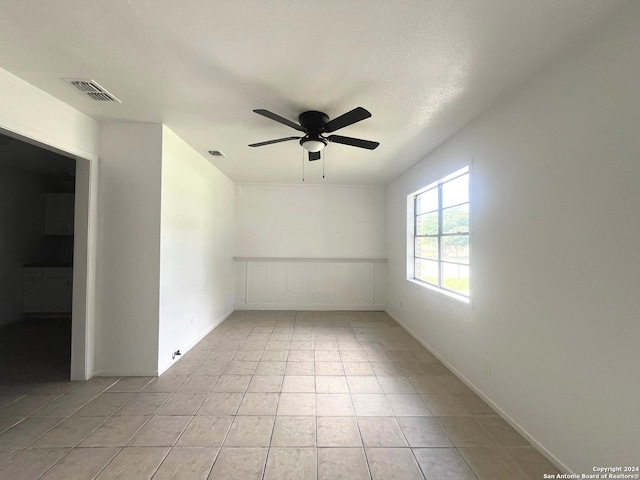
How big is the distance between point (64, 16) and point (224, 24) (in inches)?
32.3

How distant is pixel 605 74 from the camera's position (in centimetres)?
140

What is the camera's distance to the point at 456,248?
3064mm

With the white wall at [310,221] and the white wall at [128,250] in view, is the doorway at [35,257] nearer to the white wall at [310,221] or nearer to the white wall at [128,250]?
the white wall at [128,250]

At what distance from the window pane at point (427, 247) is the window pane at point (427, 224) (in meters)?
0.09

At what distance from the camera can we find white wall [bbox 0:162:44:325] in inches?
170

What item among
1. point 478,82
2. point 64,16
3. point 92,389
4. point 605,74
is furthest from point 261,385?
point 605,74

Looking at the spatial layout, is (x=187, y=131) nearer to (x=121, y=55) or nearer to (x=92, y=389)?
(x=121, y=55)

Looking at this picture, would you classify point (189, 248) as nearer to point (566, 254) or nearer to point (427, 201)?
point (427, 201)

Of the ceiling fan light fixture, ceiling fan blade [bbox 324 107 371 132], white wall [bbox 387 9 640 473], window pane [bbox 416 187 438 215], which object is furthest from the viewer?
window pane [bbox 416 187 438 215]

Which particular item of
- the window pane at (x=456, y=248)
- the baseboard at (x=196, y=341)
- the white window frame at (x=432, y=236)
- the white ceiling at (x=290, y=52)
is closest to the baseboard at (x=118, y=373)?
the baseboard at (x=196, y=341)

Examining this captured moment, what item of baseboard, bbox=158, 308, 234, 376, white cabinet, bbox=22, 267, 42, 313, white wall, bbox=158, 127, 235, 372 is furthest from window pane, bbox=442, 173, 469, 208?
white cabinet, bbox=22, 267, 42, 313

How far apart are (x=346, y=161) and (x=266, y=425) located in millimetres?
3248

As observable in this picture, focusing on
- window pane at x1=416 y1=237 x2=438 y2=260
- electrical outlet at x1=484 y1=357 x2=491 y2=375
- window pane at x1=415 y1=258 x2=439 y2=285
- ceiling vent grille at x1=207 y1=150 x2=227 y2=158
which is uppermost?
ceiling vent grille at x1=207 y1=150 x2=227 y2=158

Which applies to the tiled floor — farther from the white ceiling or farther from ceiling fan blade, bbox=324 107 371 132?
the white ceiling
